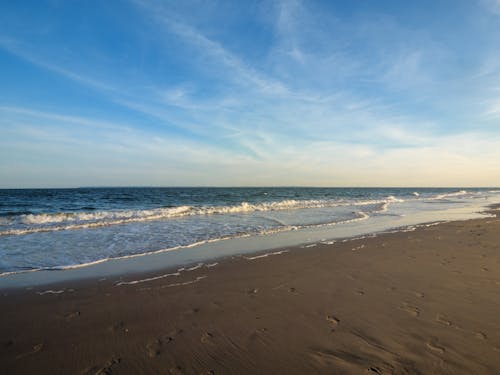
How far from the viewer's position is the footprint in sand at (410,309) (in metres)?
4.21

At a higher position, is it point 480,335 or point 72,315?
point 480,335

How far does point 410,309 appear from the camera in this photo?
4.36m

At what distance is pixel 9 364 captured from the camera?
3.14 meters

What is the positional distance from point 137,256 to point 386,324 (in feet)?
21.5

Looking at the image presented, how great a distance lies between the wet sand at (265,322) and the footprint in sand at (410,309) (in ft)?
0.10

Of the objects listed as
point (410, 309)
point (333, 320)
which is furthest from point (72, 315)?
point (410, 309)

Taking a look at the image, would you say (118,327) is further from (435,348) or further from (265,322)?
(435,348)

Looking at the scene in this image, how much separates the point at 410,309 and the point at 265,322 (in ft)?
7.22

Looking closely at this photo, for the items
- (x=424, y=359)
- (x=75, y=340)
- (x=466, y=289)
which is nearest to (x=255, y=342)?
(x=424, y=359)

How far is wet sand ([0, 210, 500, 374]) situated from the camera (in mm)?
3096

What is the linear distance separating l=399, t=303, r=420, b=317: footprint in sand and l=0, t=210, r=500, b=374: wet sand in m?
0.03

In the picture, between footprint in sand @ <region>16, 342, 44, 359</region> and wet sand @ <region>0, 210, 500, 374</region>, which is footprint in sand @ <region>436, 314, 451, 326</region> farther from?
footprint in sand @ <region>16, 342, 44, 359</region>

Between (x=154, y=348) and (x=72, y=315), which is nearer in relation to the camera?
(x=154, y=348)

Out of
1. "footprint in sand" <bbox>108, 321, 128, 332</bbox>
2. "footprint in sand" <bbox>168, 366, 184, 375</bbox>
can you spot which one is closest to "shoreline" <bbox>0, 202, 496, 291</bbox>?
"footprint in sand" <bbox>108, 321, 128, 332</bbox>
